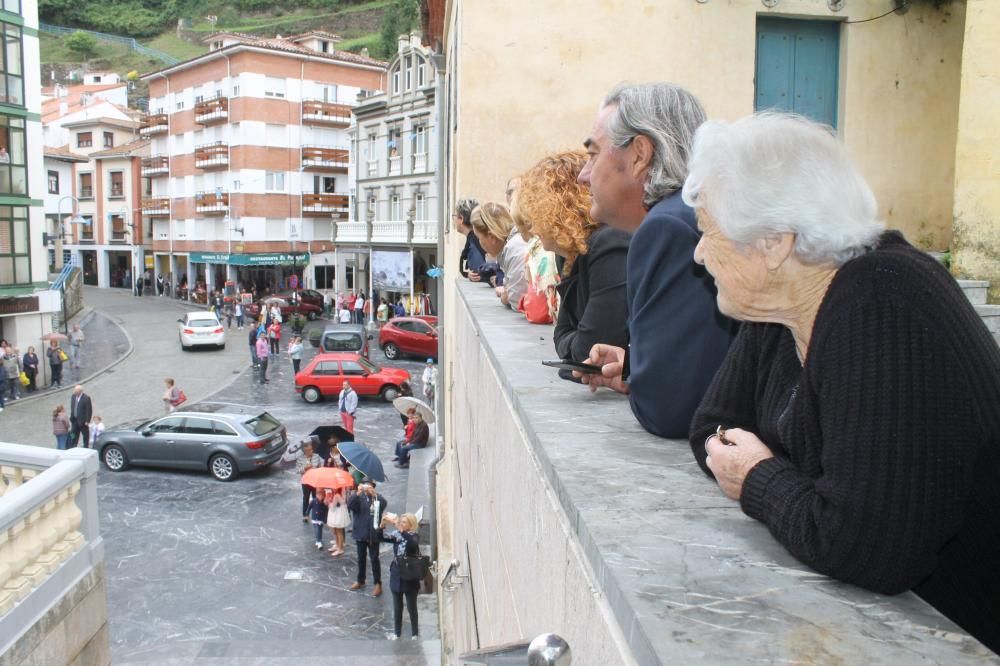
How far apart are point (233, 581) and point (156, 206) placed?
53.9 meters

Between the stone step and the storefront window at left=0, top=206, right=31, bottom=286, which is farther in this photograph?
the storefront window at left=0, top=206, right=31, bottom=286

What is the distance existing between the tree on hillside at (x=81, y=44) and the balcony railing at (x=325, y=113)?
65.6m

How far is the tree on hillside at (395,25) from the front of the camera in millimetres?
84312

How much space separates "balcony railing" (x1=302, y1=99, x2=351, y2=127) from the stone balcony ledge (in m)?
55.0

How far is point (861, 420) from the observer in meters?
1.42

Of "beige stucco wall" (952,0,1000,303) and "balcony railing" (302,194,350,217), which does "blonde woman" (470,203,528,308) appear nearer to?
"beige stucco wall" (952,0,1000,303)

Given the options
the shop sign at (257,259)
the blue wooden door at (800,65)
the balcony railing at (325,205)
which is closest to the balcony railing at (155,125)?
the shop sign at (257,259)

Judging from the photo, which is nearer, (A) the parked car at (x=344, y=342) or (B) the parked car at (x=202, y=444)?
(B) the parked car at (x=202, y=444)

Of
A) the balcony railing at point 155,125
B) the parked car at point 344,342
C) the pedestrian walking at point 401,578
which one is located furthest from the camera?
the balcony railing at point 155,125

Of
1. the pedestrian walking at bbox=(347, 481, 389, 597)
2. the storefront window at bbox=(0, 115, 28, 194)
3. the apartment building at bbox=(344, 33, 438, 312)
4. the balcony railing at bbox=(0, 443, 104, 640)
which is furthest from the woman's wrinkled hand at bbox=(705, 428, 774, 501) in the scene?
the apartment building at bbox=(344, 33, 438, 312)

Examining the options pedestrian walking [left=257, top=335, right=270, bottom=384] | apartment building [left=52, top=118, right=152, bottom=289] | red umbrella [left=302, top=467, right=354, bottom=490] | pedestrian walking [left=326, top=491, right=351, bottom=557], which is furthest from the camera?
apartment building [left=52, top=118, right=152, bottom=289]

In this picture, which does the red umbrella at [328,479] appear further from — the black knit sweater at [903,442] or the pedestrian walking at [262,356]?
the pedestrian walking at [262,356]

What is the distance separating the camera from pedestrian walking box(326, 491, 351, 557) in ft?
48.4

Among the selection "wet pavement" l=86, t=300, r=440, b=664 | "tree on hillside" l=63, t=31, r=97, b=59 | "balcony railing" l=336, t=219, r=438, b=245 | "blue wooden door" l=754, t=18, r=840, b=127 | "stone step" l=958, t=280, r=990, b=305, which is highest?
"tree on hillside" l=63, t=31, r=97, b=59
